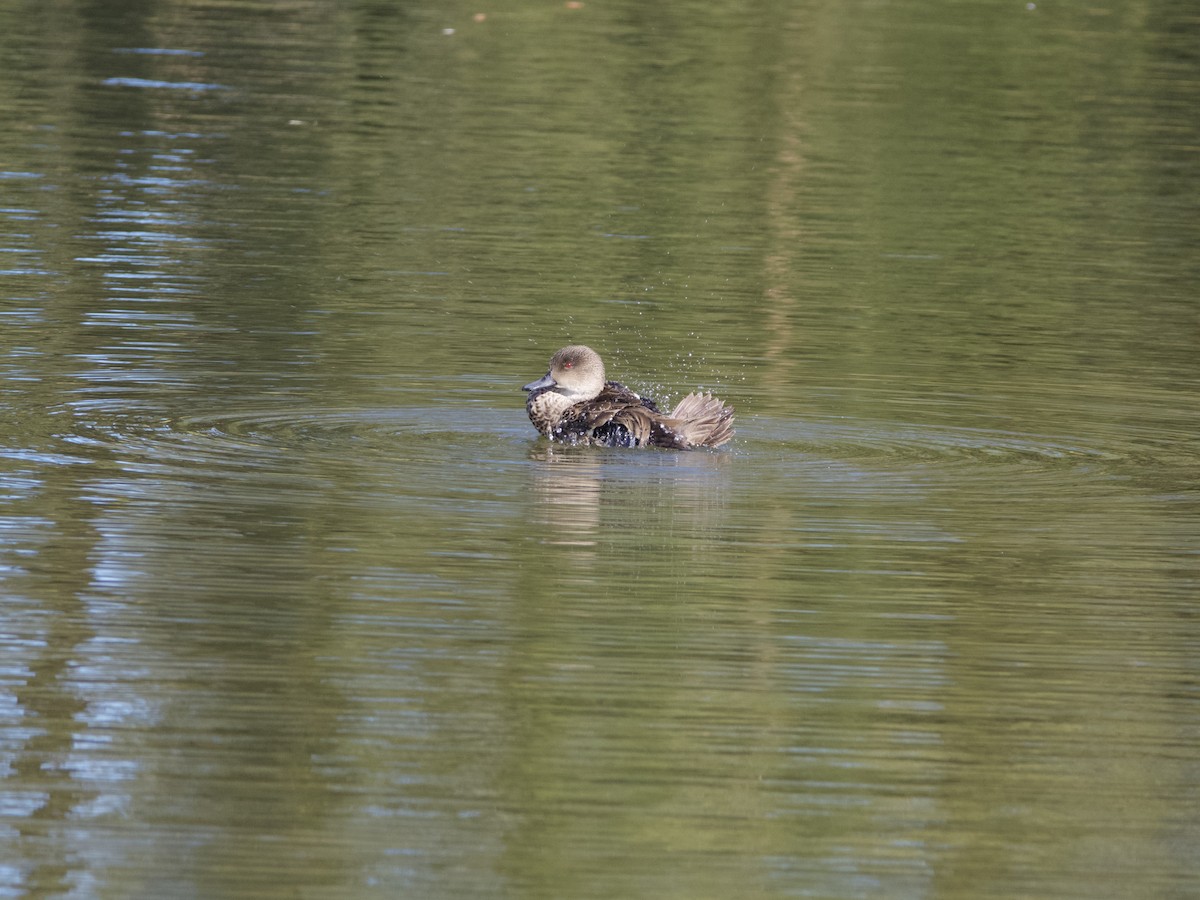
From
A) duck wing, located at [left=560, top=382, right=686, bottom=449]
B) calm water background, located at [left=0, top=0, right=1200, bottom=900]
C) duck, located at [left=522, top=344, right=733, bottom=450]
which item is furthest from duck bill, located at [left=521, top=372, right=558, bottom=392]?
calm water background, located at [left=0, top=0, right=1200, bottom=900]

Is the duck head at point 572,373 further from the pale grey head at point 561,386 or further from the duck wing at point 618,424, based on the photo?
the duck wing at point 618,424

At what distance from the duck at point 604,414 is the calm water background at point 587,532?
151mm

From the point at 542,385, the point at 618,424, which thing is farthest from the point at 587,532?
the point at 542,385

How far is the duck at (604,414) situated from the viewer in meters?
11.9

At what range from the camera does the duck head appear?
40.0 feet

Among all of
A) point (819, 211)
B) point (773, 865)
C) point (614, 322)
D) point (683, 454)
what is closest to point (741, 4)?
point (819, 211)

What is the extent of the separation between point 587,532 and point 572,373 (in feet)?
6.69

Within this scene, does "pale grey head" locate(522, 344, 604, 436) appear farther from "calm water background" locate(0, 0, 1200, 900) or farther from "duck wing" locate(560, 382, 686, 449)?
"calm water background" locate(0, 0, 1200, 900)

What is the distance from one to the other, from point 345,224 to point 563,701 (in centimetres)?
1304

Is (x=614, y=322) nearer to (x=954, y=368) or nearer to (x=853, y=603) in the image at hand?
(x=954, y=368)

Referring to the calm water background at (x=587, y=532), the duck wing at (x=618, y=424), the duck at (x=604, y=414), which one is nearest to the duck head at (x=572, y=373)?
the duck at (x=604, y=414)

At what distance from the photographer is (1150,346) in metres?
15.8

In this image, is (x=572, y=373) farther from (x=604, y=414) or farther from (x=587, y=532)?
(x=587, y=532)

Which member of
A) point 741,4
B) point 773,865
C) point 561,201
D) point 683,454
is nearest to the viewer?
point 773,865
